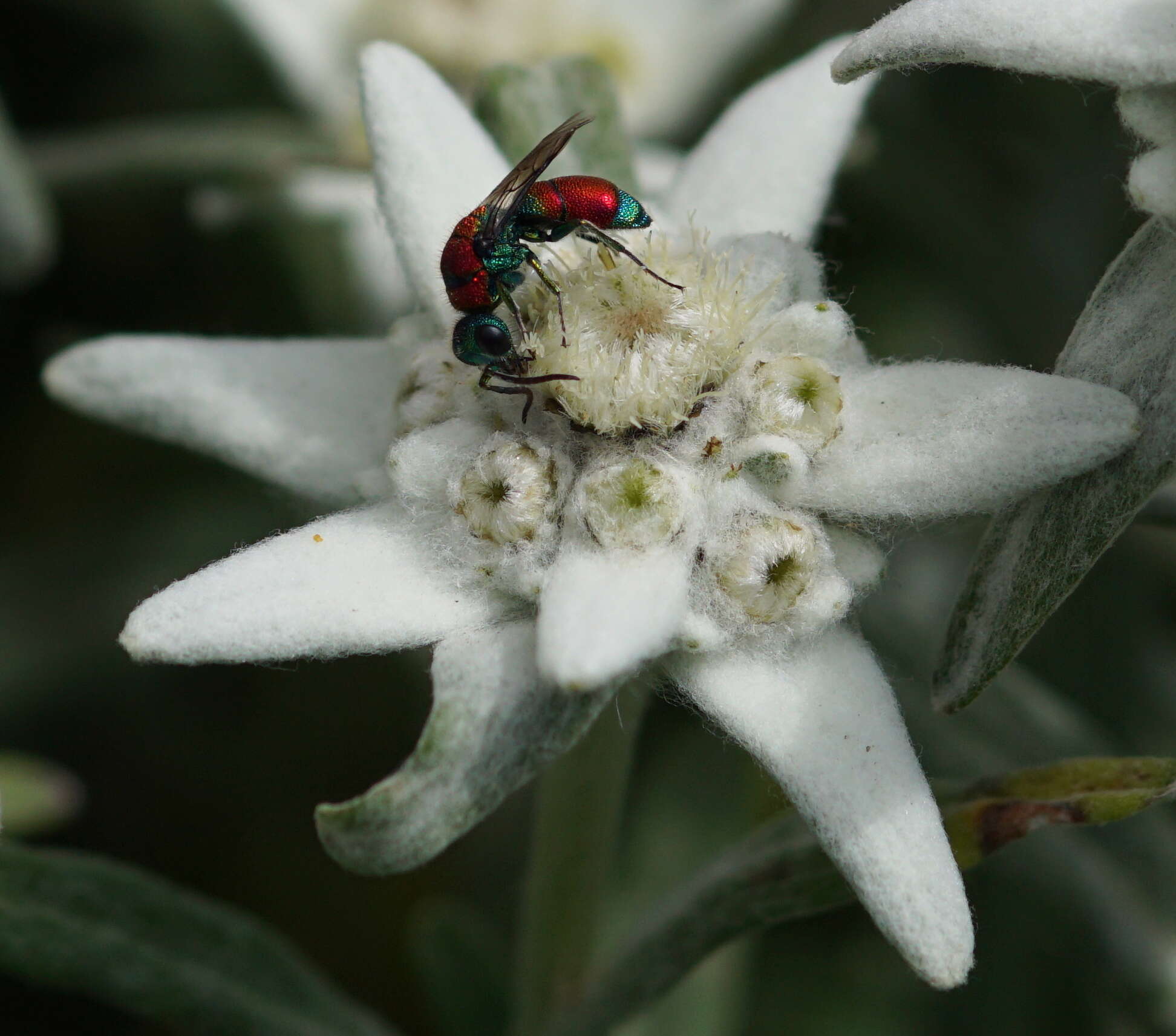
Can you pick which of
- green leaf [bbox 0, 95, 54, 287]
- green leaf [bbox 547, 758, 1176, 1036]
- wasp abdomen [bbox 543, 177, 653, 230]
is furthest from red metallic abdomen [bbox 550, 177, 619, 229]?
green leaf [bbox 0, 95, 54, 287]

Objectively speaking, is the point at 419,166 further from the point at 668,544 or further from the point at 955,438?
the point at 955,438

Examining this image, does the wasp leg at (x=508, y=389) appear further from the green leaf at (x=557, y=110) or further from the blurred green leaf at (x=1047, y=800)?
the blurred green leaf at (x=1047, y=800)

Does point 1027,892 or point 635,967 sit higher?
point 635,967

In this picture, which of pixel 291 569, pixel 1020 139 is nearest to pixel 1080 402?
pixel 291 569

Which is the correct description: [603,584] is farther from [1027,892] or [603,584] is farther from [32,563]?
[32,563]

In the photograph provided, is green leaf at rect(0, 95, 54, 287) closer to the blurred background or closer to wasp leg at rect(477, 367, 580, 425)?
the blurred background
